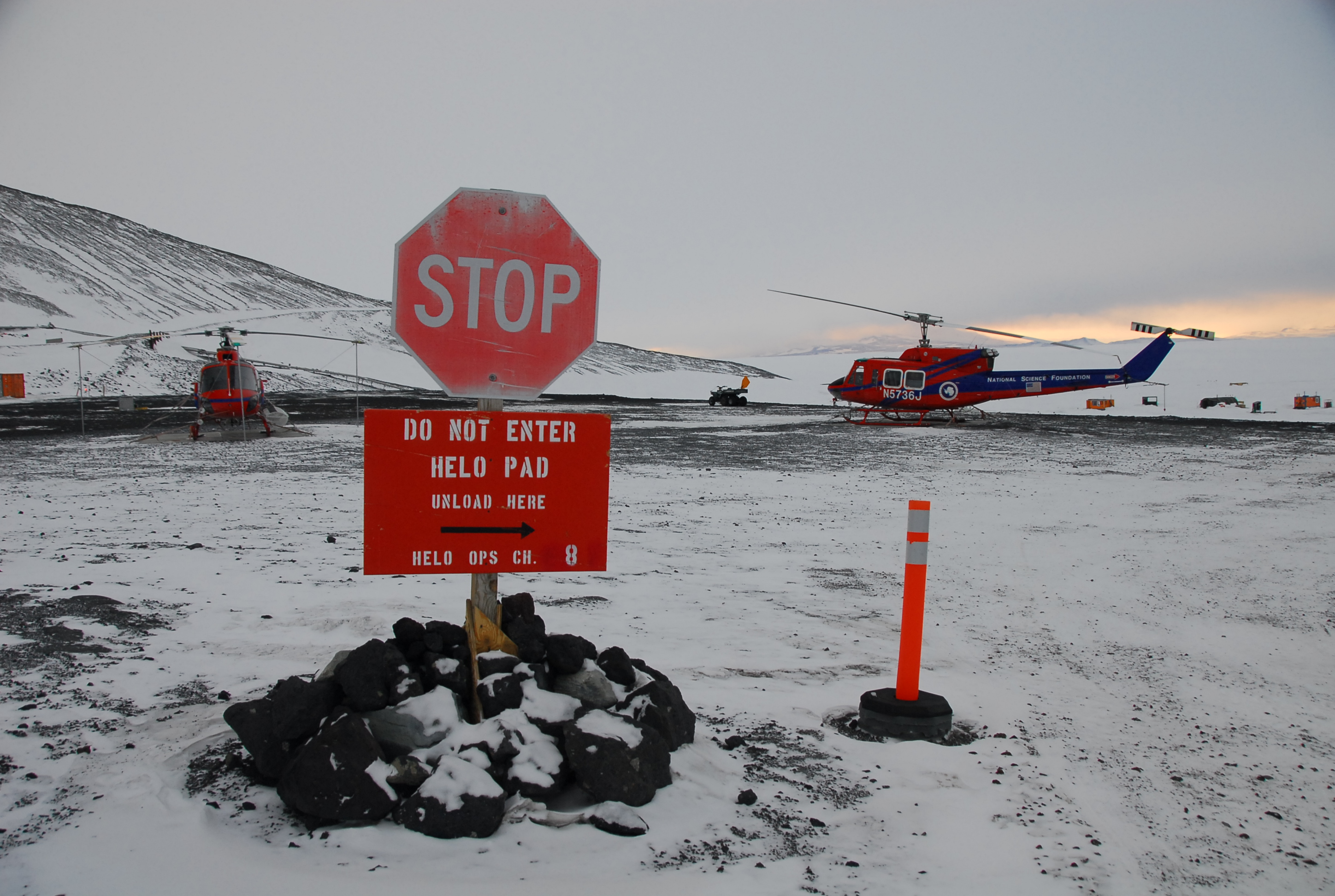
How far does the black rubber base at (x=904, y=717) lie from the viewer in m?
3.86

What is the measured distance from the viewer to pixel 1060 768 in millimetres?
3549

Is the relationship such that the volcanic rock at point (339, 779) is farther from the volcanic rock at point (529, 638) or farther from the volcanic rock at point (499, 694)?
the volcanic rock at point (529, 638)

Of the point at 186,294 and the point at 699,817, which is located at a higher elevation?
the point at 186,294

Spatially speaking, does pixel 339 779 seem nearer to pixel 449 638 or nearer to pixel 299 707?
pixel 299 707

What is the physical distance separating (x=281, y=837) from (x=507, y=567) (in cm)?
127

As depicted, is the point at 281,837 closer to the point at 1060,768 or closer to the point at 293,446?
the point at 1060,768

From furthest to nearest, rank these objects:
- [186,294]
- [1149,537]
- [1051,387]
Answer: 1. [186,294]
2. [1051,387]
3. [1149,537]

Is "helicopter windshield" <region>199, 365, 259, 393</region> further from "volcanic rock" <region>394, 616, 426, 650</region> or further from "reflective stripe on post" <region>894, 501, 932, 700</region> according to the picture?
"reflective stripe on post" <region>894, 501, 932, 700</region>

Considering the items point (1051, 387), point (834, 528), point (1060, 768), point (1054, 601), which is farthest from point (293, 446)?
point (1051, 387)

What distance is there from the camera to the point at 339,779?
2910mm

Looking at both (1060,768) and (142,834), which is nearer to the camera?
(142,834)

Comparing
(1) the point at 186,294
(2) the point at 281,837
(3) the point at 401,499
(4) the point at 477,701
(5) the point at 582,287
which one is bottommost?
(2) the point at 281,837

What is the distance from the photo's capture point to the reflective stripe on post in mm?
3908

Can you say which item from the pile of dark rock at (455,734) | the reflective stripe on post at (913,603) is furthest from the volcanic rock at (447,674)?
the reflective stripe on post at (913,603)
